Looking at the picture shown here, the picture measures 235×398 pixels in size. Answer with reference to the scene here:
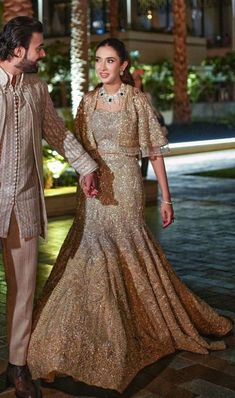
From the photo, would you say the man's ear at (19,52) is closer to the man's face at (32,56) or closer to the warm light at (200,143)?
the man's face at (32,56)

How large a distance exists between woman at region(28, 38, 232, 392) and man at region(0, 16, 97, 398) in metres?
0.26

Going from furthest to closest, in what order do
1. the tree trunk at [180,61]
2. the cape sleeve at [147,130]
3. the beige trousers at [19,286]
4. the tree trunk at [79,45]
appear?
the tree trunk at [180,61] → the tree trunk at [79,45] → the cape sleeve at [147,130] → the beige trousers at [19,286]

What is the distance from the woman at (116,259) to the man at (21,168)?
0.87 feet

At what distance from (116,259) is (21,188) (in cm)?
87

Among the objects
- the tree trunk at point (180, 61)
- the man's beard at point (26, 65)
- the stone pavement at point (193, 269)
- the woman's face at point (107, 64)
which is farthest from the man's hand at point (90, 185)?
the tree trunk at point (180, 61)

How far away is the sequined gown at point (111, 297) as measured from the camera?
14.6 ft

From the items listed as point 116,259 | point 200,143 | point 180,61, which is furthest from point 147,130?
point 180,61

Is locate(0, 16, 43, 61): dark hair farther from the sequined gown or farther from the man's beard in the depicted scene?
the sequined gown

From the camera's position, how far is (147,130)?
4.91 m

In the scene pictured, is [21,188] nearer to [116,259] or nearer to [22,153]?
[22,153]

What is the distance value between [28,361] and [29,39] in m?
1.77

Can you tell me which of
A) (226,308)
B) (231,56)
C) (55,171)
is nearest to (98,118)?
(226,308)

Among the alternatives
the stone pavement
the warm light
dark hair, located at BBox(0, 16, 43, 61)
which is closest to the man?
dark hair, located at BBox(0, 16, 43, 61)

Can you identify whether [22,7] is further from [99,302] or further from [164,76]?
[164,76]
